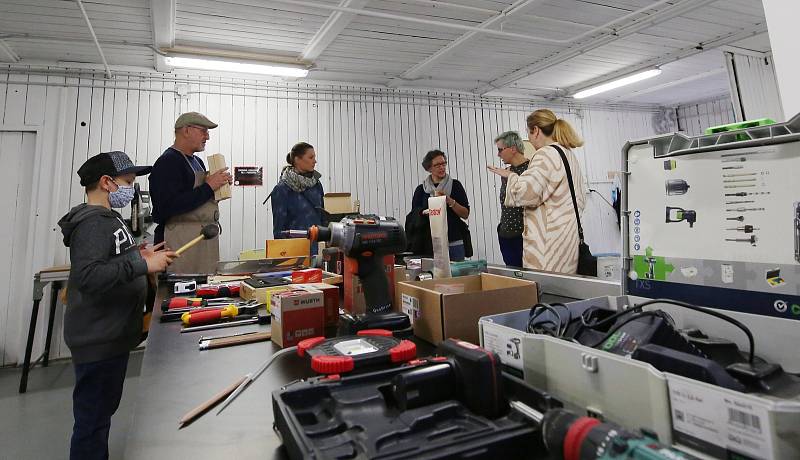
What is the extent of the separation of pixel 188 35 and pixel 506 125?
3.91 m

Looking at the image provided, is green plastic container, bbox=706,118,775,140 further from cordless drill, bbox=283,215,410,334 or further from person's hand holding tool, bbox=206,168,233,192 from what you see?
person's hand holding tool, bbox=206,168,233,192

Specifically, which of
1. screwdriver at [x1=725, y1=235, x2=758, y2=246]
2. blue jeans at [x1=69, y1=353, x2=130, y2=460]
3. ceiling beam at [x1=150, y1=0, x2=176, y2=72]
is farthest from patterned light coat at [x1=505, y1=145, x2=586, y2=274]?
ceiling beam at [x1=150, y1=0, x2=176, y2=72]

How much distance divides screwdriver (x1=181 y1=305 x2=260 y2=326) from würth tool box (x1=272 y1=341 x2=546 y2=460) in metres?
0.82

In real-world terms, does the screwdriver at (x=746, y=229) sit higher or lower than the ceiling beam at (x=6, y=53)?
lower

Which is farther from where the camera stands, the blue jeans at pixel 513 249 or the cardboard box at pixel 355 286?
the blue jeans at pixel 513 249

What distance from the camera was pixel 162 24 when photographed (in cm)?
307

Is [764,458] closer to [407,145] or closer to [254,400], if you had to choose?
[254,400]

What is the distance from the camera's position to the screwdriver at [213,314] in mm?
1261

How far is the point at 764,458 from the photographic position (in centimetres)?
40

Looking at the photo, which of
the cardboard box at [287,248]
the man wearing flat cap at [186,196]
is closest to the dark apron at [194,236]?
the man wearing flat cap at [186,196]

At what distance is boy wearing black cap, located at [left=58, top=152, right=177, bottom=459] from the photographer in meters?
1.56

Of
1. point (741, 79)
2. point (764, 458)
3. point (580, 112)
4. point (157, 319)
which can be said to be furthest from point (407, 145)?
point (764, 458)

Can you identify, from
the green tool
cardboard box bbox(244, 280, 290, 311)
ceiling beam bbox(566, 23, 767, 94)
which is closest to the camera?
the green tool

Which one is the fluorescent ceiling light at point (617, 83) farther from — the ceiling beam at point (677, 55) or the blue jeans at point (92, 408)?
the blue jeans at point (92, 408)
